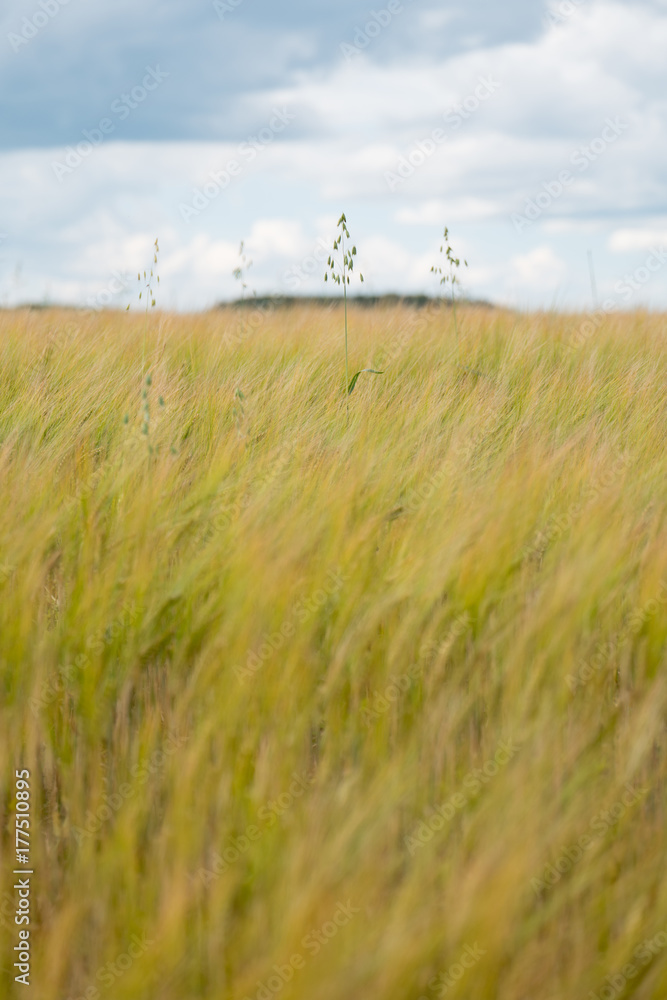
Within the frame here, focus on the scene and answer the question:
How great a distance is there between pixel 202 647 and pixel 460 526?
616mm

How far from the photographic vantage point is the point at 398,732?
1.62 m

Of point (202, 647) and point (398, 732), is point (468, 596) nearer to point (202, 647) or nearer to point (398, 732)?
point (398, 732)

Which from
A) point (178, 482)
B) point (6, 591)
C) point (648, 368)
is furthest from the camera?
point (648, 368)

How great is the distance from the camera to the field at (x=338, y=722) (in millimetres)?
1236

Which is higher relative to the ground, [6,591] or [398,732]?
[6,591]

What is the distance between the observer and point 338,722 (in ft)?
5.27

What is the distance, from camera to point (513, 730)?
151cm

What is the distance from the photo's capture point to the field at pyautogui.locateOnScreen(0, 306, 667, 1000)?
124cm

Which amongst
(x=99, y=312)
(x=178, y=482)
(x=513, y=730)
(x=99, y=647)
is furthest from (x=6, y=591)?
(x=99, y=312)

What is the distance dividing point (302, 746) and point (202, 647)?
0.33m

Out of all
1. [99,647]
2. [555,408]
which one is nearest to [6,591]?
Result: [99,647]

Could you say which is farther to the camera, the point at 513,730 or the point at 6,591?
the point at 6,591

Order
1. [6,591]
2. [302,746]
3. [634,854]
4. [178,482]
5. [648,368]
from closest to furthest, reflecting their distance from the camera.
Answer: [634,854] → [302,746] → [6,591] → [178,482] → [648,368]

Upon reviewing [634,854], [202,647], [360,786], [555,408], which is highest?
[555,408]
